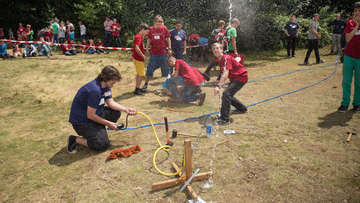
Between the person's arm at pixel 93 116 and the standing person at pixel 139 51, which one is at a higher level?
the standing person at pixel 139 51

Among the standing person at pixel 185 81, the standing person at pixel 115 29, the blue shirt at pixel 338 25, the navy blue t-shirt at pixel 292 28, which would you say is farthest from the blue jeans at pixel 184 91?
the blue shirt at pixel 338 25

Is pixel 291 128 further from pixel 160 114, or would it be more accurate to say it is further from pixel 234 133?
pixel 160 114

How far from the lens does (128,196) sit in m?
3.04

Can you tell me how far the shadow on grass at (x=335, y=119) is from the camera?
184 inches

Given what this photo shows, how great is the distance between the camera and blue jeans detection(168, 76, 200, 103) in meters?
6.32

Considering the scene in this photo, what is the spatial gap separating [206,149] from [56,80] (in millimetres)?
7313

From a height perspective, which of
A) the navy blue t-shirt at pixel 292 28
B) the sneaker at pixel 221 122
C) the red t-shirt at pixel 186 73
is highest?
the navy blue t-shirt at pixel 292 28

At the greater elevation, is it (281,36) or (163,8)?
(163,8)

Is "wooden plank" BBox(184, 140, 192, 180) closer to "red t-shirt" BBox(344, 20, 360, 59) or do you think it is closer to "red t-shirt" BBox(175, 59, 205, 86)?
"red t-shirt" BBox(175, 59, 205, 86)

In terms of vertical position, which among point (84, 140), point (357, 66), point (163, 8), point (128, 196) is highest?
point (163, 8)

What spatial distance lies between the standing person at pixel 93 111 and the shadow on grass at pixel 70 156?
99 millimetres

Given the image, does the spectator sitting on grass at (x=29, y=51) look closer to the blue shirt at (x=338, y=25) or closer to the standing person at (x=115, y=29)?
the standing person at (x=115, y=29)

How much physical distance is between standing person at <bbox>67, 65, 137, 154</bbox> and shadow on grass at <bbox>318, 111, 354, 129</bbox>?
391 cm

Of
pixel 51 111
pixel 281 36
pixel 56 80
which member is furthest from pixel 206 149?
pixel 281 36
